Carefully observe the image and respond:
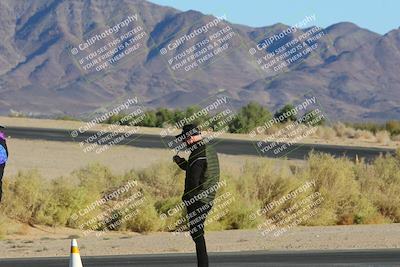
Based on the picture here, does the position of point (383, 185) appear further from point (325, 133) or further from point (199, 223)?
point (325, 133)

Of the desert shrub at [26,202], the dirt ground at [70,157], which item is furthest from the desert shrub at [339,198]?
the dirt ground at [70,157]

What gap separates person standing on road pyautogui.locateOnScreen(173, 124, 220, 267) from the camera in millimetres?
13016

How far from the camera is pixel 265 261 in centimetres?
1639

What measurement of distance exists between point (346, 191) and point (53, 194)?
7.20 metres

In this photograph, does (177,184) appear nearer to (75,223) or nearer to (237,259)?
(75,223)

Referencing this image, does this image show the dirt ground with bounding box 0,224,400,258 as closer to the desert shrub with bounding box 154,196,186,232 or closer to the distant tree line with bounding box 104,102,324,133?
the desert shrub with bounding box 154,196,186,232

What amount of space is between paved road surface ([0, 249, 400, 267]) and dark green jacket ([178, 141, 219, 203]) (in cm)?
295

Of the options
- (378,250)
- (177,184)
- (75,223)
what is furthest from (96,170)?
(378,250)

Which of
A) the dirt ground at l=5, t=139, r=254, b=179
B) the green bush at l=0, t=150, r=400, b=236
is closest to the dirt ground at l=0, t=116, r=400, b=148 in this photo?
the dirt ground at l=5, t=139, r=254, b=179

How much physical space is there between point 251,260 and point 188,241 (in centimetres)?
402

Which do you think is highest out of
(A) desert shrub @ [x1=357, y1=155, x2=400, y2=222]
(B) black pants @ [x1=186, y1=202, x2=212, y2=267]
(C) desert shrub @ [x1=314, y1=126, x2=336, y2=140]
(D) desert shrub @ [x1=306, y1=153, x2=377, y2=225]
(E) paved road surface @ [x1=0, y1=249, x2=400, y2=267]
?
(B) black pants @ [x1=186, y1=202, x2=212, y2=267]

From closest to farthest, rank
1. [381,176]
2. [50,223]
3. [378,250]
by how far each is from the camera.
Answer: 1. [378,250]
2. [50,223]
3. [381,176]

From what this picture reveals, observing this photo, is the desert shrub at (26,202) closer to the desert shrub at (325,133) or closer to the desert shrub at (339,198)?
the desert shrub at (339,198)

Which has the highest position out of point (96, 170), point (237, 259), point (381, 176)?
point (96, 170)
